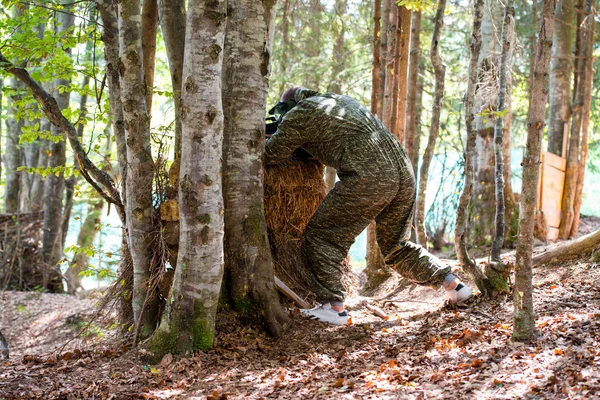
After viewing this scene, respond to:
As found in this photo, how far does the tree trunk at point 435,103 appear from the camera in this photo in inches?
235

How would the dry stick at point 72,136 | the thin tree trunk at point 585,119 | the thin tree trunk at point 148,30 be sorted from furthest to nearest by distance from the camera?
the thin tree trunk at point 585,119 → the thin tree trunk at point 148,30 → the dry stick at point 72,136

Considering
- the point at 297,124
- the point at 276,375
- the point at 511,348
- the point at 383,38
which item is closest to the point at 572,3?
the point at 383,38

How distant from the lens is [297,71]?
1191 cm

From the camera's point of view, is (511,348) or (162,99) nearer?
(511,348)

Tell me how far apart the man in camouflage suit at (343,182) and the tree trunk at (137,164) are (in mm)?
1058

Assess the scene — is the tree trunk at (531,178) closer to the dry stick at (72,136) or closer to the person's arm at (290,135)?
the person's arm at (290,135)

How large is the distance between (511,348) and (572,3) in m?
8.89

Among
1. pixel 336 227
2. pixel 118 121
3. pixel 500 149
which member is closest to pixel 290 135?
pixel 336 227

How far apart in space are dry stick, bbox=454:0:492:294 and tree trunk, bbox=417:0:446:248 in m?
0.71

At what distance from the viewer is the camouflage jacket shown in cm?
474

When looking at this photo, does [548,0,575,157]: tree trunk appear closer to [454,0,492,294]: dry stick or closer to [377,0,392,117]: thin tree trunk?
[377,0,392,117]: thin tree trunk

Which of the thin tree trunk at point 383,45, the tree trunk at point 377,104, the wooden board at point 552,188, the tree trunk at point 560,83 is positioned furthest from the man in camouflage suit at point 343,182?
the tree trunk at point 560,83

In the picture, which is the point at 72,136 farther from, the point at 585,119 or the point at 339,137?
the point at 585,119

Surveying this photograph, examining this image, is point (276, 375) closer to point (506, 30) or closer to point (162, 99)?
point (506, 30)
